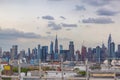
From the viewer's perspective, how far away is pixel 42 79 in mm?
16391

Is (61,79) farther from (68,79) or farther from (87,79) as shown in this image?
(87,79)

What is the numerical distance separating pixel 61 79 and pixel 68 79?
1.22ft

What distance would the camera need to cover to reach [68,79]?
16.2 m

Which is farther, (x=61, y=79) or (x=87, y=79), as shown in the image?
(x=61, y=79)

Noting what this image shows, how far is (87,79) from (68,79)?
5.98 ft

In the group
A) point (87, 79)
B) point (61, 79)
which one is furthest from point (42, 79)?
point (87, 79)

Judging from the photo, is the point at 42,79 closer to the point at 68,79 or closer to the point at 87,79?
the point at 68,79

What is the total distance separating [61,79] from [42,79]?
89 centimetres

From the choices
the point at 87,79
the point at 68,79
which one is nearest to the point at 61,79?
the point at 68,79

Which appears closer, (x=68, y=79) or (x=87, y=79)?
(x=87, y=79)

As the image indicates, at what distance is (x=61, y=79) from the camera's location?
52.6 feet

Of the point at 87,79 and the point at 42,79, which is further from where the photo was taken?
the point at 42,79

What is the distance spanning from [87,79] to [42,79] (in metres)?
2.56

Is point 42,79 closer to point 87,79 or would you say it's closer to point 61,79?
point 61,79
